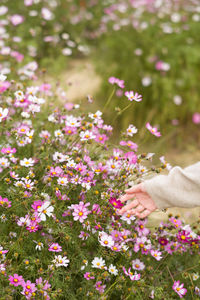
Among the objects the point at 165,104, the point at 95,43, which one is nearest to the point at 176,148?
the point at 165,104

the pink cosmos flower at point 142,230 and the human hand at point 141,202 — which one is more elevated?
the human hand at point 141,202

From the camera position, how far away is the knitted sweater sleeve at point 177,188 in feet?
5.69

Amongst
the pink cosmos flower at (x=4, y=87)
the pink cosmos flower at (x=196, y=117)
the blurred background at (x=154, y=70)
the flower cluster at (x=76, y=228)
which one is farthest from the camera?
the pink cosmos flower at (x=196, y=117)

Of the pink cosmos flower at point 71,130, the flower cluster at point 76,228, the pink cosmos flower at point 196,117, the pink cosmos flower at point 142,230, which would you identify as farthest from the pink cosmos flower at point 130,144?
the pink cosmos flower at point 196,117

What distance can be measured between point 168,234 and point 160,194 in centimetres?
28

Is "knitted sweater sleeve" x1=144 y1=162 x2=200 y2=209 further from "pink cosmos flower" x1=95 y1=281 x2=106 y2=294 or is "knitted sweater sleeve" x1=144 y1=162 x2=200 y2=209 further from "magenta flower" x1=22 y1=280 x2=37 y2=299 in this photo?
"magenta flower" x1=22 y1=280 x2=37 y2=299

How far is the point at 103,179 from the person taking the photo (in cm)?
190

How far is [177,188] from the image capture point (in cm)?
174

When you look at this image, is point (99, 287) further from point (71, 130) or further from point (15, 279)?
point (71, 130)

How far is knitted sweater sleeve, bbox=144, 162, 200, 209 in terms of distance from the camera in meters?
1.74

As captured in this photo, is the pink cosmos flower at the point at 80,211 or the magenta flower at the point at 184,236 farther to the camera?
the magenta flower at the point at 184,236

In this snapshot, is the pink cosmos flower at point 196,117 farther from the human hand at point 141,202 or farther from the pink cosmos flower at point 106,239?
the pink cosmos flower at point 106,239

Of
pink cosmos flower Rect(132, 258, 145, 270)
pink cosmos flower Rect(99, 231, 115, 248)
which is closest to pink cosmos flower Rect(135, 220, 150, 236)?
pink cosmos flower Rect(132, 258, 145, 270)

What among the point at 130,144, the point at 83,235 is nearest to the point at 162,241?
the point at 83,235
